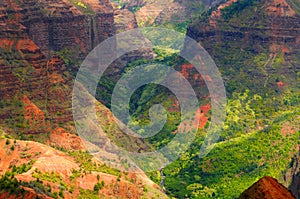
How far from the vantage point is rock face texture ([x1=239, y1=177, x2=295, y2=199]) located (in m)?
36.3

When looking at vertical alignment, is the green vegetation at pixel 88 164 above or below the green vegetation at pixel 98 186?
below

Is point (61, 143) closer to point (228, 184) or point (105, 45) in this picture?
point (228, 184)

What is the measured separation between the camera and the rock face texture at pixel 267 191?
119 feet

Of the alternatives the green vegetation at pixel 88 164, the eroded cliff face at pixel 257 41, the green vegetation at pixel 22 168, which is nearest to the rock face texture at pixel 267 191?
the green vegetation at pixel 22 168

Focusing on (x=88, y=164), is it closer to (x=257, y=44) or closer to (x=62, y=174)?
(x=62, y=174)

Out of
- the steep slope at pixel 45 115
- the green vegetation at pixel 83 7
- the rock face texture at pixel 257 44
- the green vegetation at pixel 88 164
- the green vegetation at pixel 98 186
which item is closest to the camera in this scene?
the steep slope at pixel 45 115

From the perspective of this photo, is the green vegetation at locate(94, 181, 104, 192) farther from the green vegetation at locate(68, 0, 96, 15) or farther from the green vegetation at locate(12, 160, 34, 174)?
the green vegetation at locate(68, 0, 96, 15)

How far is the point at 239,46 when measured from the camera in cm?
11512

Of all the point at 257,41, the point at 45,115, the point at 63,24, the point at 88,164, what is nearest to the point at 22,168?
the point at 88,164

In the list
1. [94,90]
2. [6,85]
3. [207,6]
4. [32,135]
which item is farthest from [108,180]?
[207,6]

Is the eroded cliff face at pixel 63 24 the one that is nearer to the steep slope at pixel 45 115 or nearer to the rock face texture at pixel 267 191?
the steep slope at pixel 45 115

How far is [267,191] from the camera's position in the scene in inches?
1433

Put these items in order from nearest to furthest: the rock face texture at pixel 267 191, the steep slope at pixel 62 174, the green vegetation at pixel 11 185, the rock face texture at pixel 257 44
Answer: the rock face texture at pixel 267 191 < the green vegetation at pixel 11 185 < the steep slope at pixel 62 174 < the rock face texture at pixel 257 44

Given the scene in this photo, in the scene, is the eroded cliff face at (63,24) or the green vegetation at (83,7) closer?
the eroded cliff face at (63,24)
